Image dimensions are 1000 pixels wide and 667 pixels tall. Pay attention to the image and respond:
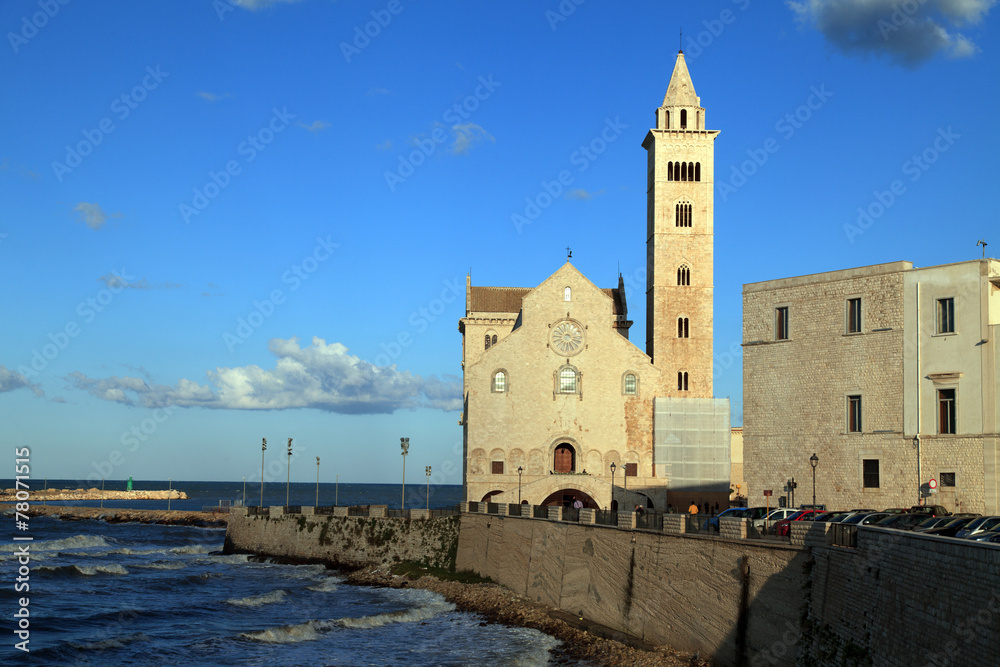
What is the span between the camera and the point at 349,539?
58.2 m

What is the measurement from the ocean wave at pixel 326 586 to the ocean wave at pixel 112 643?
Result: 39.6 ft

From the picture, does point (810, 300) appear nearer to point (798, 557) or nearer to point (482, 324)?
point (798, 557)

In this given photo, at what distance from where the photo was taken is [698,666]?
90.5ft

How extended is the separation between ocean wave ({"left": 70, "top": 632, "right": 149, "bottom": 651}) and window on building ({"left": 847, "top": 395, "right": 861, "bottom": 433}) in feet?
103

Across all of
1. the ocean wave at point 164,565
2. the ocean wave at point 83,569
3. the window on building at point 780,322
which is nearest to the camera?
the window on building at point 780,322

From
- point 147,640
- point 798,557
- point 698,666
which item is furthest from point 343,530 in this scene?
point 798,557

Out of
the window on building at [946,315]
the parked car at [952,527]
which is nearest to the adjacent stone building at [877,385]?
the window on building at [946,315]

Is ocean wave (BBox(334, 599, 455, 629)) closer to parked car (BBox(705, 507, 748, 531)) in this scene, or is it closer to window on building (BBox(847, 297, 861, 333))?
parked car (BBox(705, 507, 748, 531))

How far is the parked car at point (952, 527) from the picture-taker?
26.3 meters

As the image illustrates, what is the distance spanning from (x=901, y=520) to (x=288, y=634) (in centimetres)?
2308

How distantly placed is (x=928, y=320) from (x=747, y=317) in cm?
934

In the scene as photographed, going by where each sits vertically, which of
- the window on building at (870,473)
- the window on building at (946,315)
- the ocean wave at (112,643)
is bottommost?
the ocean wave at (112,643)

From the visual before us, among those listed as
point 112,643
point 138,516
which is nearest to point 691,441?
point 112,643

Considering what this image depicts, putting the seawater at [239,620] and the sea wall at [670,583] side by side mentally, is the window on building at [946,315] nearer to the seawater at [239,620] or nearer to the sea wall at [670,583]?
the sea wall at [670,583]
